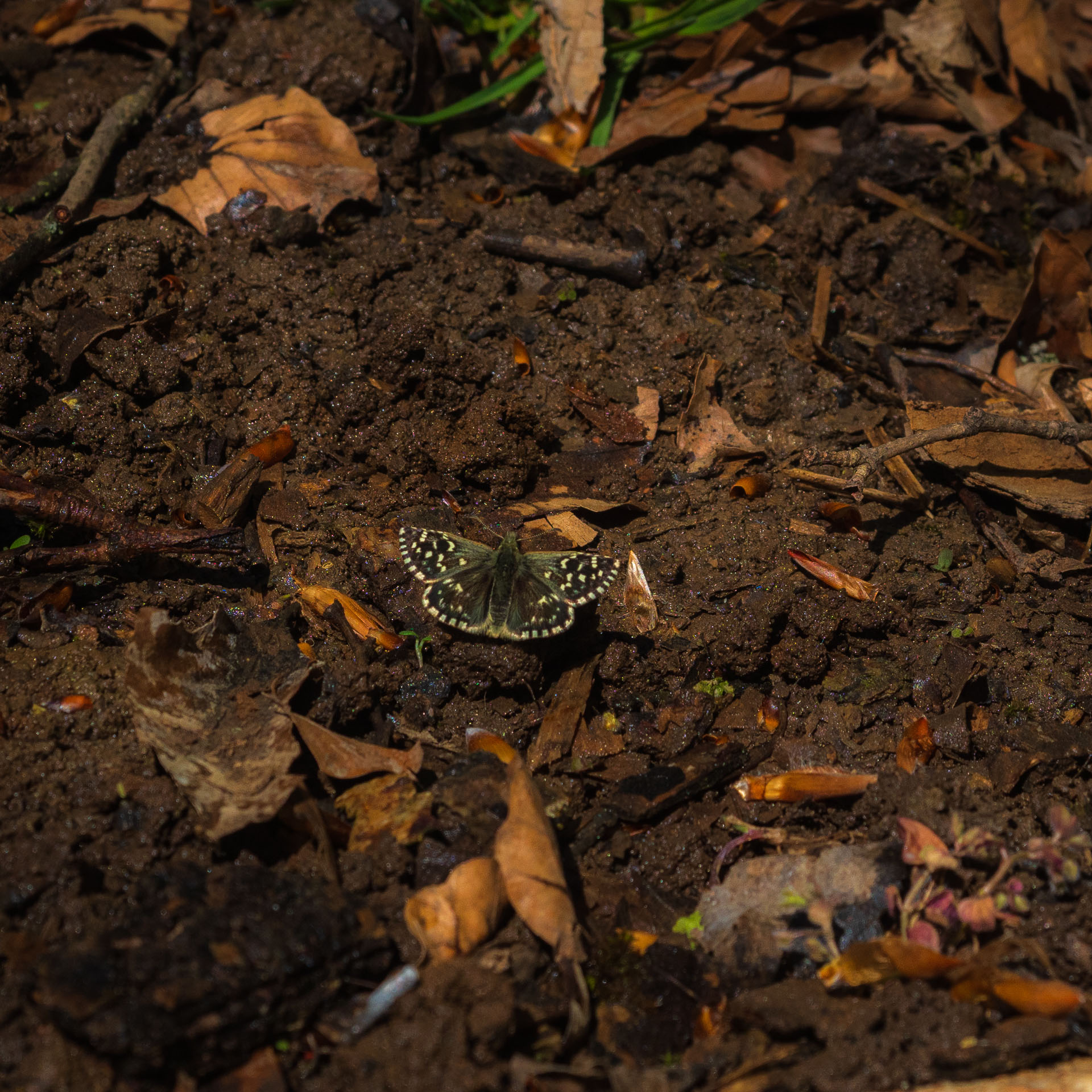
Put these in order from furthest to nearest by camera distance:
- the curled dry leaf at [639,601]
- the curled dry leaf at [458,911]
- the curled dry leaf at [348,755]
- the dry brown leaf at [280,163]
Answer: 1. the dry brown leaf at [280,163]
2. the curled dry leaf at [639,601]
3. the curled dry leaf at [348,755]
4. the curled dry leaf at [458,911]

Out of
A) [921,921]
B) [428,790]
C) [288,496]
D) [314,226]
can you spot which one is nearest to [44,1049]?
[428,790]

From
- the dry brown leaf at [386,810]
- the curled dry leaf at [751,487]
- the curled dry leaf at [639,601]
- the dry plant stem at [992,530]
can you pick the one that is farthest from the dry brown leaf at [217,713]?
the dry plant stem at [992,530]

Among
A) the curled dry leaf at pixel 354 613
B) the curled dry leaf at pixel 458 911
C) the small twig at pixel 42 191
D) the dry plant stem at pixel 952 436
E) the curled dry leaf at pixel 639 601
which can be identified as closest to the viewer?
the curled dry leaf at pixel 458 911

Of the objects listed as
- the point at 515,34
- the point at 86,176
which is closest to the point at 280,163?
the point at 86,176

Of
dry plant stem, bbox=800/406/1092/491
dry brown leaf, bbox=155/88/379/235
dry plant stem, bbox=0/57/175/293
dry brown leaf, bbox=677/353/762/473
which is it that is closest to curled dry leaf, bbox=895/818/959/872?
dry plant stem, bbox=800/406/1092/491

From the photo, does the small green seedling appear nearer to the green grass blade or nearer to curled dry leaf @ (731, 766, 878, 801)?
curled dry leaf @ (731, 766, 878, 801)

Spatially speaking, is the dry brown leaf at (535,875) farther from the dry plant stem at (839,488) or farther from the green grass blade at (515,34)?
the green grass blade at (515,34)

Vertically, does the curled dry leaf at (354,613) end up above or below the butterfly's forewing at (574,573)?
below
